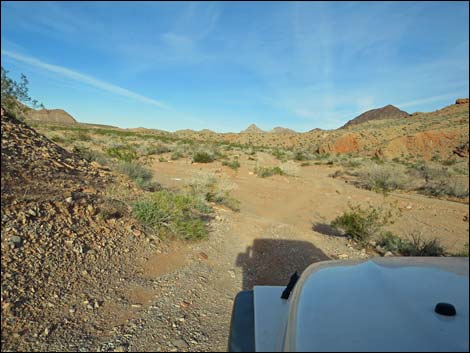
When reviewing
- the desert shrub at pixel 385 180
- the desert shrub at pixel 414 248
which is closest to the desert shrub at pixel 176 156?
the desert shrub at pixel 385 180

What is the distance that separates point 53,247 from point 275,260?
11.5 feet

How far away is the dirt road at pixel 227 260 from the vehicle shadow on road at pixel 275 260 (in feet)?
0.05

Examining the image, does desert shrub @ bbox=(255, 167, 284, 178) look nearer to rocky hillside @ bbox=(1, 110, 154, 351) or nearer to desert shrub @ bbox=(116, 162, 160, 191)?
desert shrub @ bbox=(116, 162, 160, 191)

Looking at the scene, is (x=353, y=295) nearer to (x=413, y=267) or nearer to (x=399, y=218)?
(x=413, y=267)

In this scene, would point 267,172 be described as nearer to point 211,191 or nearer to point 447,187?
point 211,191

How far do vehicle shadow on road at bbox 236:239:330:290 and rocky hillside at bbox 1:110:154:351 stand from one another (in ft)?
6.23

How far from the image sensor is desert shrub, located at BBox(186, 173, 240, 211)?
348 inches

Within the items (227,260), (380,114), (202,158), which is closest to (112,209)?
(227,260)

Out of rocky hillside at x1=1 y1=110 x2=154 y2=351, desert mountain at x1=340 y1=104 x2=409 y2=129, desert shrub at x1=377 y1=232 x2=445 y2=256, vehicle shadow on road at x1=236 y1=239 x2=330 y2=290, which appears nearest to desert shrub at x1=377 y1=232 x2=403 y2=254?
desert shrub at x1=377 y1=232 x2=445 y2=256

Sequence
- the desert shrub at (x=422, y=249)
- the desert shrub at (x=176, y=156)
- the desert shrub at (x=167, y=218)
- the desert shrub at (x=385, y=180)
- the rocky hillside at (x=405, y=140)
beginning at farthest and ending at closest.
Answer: the rocky hillside at (x=405, y=140)
the desert shrub at (x=176, y=156)
the desert shrub at (x=385, y=180)
the desert shrub at (x=422, y=249)
the desert shrub at (x=167, y=218)

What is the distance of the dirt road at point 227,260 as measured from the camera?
3.09 meters

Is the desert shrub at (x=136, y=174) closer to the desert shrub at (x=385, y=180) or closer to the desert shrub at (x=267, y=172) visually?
the desert shrub at (x=267, y=172)

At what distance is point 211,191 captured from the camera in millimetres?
9297

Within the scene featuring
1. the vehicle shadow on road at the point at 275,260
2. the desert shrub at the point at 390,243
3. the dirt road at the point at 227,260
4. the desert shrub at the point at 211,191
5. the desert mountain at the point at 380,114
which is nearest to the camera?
the dirt road at the point at 227,260
